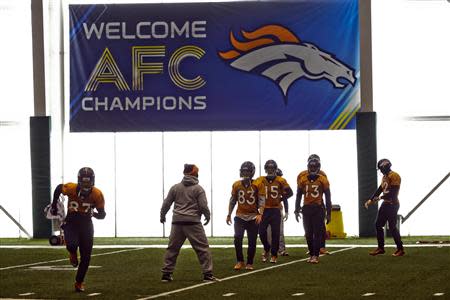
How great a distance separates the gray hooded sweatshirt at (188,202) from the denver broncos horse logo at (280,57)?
50.3 ft

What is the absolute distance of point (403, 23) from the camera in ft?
109

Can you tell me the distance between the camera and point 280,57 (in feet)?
112

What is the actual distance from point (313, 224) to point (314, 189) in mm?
657

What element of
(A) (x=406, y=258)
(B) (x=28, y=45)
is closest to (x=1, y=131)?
(B) (x=28, y=45)

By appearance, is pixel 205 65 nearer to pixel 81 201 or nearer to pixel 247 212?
pixel 247 212

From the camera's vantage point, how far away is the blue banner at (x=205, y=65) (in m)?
33.7

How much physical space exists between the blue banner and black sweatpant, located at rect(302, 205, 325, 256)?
11.6 metres

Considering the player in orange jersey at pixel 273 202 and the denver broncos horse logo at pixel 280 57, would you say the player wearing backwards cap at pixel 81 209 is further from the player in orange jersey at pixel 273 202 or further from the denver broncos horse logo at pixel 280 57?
the denver broncos horse logo at pixel 280 57

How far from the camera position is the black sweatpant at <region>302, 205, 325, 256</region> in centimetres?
2188

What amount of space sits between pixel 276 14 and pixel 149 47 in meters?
3.83

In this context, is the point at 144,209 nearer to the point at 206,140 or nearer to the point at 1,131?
the point at 206,140

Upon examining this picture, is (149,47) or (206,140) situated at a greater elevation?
(149,47)

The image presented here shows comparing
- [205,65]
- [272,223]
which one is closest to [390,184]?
[272,223]

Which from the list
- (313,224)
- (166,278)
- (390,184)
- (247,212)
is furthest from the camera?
(390,184)
